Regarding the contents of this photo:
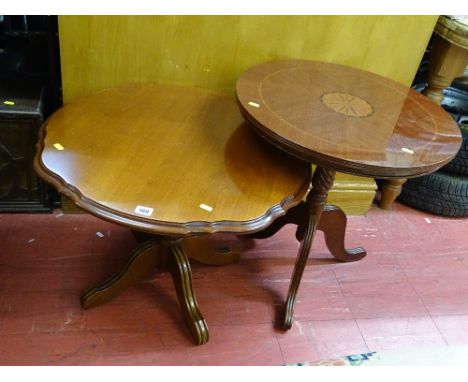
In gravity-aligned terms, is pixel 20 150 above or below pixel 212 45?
below

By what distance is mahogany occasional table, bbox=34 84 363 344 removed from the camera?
932 millimetres

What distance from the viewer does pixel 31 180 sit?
159 centimetres

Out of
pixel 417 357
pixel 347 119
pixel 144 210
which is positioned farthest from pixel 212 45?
pixel 417 357

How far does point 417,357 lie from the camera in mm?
1392

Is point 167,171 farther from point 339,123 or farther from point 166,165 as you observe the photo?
point 339,123

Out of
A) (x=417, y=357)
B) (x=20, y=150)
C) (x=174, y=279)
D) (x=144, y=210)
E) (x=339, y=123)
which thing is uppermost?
(x=339, y=123)

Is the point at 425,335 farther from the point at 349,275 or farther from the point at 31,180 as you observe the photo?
the point at 31,180

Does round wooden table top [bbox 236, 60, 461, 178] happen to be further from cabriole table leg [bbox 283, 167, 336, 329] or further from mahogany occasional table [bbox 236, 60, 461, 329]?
cabriole table leg [bbox 283, 167, 336, 329]

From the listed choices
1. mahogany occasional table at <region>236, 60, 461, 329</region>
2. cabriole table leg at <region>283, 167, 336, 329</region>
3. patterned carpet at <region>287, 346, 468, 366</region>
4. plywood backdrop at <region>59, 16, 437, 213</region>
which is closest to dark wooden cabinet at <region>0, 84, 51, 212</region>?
plywood backdrop at <region>59, 16, 437, 213</region>

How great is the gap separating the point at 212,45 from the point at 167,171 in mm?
588

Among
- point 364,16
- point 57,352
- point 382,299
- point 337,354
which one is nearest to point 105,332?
point 57,352

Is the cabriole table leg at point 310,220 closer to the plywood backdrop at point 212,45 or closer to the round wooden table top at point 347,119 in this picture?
the round wooden table top at point 347,119

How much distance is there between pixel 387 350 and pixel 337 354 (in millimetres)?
172

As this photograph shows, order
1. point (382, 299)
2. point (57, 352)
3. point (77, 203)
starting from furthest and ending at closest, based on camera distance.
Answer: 1. point (382, 299)
2. point (57, 352)
3. point (77, 203)
